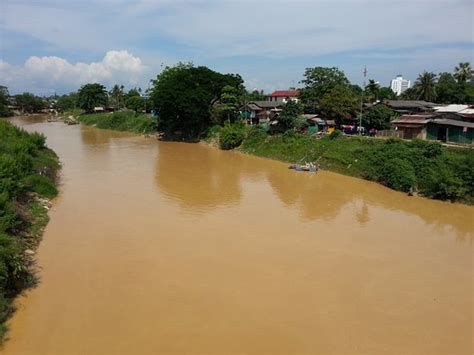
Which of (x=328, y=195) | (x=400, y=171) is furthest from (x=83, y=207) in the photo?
(x=400, y=171)

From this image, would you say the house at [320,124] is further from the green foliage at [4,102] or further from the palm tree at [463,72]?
the green foliage at [4,102]

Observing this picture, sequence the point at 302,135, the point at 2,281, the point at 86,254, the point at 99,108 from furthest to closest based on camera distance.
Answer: the point at 99,108 < the point at 302,135 < the point at 86,254 < the point at 2,281

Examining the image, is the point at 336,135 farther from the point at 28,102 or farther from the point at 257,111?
the point at 28,102

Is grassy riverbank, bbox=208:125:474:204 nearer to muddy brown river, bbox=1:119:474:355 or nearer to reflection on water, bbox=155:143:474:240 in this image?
reflection on water, bbox=155:143:474:240

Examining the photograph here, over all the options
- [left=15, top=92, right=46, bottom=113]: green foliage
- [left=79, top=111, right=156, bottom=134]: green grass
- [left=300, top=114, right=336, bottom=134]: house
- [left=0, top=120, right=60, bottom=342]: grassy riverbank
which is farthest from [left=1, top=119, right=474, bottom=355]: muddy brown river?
[left=15, top=92, right=46, bottom=113]: green foliage

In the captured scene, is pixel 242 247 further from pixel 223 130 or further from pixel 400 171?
pixel 223 130
